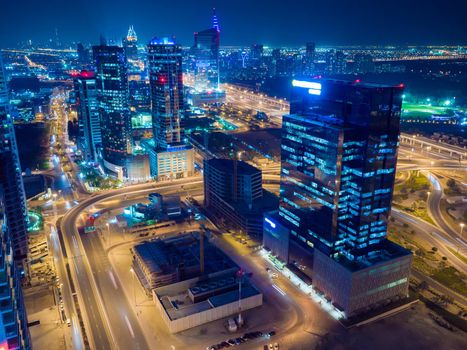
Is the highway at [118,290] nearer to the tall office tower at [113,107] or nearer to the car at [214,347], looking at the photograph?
the car at [214,347]

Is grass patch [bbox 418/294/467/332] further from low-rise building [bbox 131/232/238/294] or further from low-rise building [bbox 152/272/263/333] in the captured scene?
low-rise building [bbox 131/232/238/294]

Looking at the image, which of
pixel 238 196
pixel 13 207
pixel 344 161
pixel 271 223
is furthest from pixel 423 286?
pixel 13 207

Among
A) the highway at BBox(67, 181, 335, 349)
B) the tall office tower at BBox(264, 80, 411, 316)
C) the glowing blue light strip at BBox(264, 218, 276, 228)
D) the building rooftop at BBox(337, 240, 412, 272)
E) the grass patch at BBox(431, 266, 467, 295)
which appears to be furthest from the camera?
the glowing blue light strip at BBox(264, 218, 276, 228)

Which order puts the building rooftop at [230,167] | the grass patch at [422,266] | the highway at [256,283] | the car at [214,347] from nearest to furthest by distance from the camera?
the car at [214,347] → the highway at [256,283] → the grass patch at [422,266] → the building rooftop at [230,167]

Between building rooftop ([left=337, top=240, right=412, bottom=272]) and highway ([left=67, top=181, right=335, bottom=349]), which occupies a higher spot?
building rooftop ([left=337, top=240, right=412, bottom=272])

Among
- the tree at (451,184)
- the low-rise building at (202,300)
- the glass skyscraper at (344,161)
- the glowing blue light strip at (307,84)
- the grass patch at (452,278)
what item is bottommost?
the grass patch at (452,278)

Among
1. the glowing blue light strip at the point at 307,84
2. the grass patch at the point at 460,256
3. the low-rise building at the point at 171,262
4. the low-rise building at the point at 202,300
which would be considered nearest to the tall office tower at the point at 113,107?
the low-rise building at the point at 171,262

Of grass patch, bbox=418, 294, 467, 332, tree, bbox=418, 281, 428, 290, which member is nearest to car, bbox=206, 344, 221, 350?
grass patch, bbox=418, 294, 467, 332
